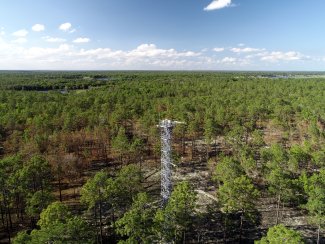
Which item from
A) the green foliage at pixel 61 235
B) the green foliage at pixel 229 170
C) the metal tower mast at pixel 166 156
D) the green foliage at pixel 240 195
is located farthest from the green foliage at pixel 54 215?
the green foliage at pixel 229 170

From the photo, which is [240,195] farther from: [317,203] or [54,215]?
[54,215]

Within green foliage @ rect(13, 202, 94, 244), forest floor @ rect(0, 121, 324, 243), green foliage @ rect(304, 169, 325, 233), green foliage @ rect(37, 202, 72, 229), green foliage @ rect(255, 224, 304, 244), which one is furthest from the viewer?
forest floor @ rect(0, 121, 324, 243)

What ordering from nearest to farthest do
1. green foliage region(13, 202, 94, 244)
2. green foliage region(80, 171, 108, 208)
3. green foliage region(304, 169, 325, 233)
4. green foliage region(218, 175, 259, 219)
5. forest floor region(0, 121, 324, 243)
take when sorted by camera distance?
green foliage region(13, 202, 94, 244) → green foliage region(304, 169, 325, 233) → green foliage region(218, 175, 259, 219) → green foliage region(80, 171, 108, 208) → forest floor region(0, 121, 324, 243)

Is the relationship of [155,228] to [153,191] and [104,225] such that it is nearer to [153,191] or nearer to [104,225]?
[104,225]

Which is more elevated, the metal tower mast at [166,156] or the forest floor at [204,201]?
the metal tower mast at [166,156]

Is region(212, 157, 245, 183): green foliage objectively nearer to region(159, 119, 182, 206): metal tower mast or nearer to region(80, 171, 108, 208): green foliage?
region(159, 119, 182, 206): metal tower mast

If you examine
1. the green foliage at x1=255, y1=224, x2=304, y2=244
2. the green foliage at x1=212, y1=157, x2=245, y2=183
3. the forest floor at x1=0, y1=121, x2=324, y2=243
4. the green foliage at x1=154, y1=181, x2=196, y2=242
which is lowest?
the forest floor at x1=0, y1=121, x2=324, y2=243

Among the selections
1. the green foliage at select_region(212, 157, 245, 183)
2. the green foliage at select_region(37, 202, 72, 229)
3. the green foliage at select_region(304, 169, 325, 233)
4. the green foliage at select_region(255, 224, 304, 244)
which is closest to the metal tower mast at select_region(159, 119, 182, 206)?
the green foliage at select_region(212, 157, 245, 183)

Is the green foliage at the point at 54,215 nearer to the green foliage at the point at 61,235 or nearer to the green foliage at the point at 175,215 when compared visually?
the green foliage at the point at 61,235

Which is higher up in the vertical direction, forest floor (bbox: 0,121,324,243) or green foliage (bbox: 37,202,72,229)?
green foliage (bbox: 37,202,72,229)

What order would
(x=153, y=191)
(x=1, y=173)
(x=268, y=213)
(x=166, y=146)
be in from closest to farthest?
(x=1, y=173), (x=166, y=146), (x=268, y=213), (x=153, y=191)

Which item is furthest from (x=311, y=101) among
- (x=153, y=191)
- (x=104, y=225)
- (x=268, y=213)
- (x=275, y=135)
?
(x=104, y=225)
